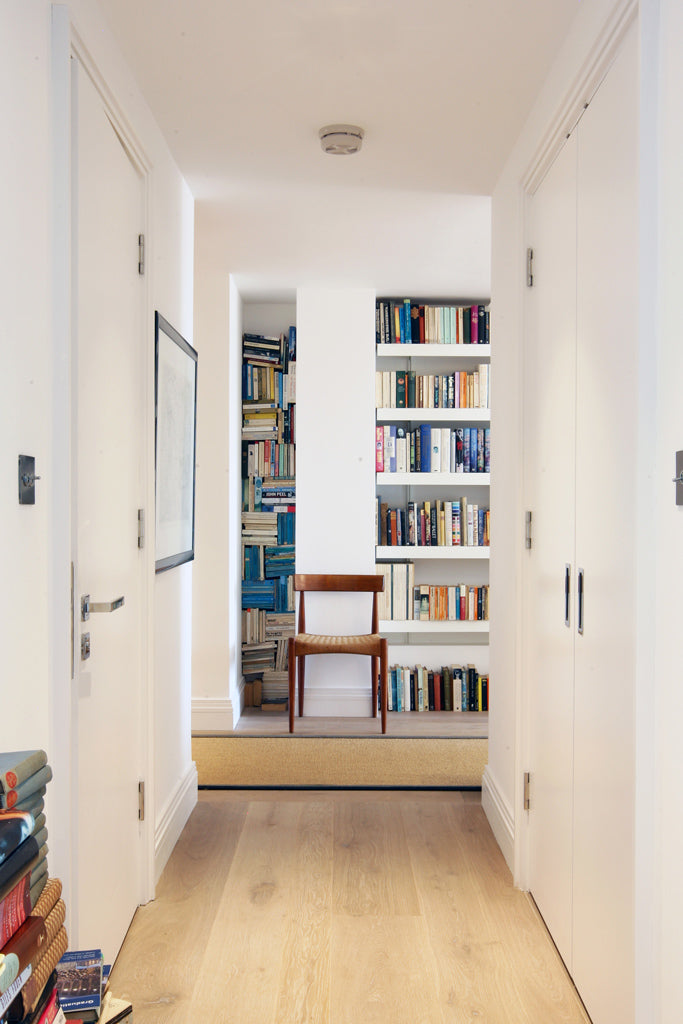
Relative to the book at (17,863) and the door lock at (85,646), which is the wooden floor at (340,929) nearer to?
the door lock at (85,646)

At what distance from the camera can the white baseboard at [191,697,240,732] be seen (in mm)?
4180

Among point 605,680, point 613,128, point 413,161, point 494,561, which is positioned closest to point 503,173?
point 413,161

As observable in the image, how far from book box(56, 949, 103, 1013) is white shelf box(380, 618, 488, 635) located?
3554 mm

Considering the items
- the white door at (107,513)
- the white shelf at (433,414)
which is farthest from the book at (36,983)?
the white shelf at (433,414)

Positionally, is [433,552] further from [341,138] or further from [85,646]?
[85,646]

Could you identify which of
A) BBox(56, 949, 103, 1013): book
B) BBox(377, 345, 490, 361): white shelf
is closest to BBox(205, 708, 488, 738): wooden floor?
BBox(377, 345, 490, 361): white shelf

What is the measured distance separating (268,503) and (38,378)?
344 cm

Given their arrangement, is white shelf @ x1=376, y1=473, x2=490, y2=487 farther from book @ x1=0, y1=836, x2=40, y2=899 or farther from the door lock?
book @ x1=0, y1=836, x2=40, y2=899

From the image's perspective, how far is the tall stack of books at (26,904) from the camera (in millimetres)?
867

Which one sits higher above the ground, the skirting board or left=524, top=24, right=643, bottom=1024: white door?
left=524, top=24, right=643, bottom=1024: white door

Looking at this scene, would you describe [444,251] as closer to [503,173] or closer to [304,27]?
[503,173]

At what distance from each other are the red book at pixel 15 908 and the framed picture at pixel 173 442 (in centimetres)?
159

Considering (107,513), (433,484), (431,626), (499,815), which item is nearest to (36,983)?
(107,513)

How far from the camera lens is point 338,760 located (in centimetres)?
373
